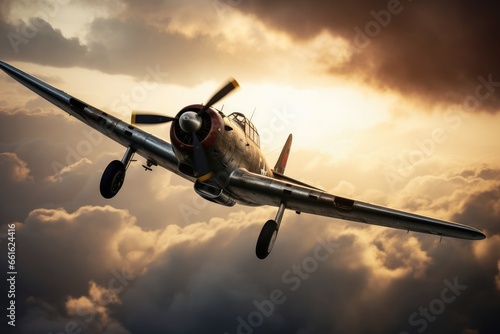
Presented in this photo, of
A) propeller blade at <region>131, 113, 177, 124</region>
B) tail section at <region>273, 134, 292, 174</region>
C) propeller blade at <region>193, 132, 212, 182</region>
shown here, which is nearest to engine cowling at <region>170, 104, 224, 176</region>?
propeller blade at <region>193, 132, 212, 182</region>

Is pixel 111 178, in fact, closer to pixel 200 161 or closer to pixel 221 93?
pixel 200 161

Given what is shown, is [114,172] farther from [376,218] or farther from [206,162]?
[376,218]

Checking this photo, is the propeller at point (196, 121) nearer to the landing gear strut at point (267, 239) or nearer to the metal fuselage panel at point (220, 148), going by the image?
the metal fuselage panel at point (220, 148)

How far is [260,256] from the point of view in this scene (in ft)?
49.1

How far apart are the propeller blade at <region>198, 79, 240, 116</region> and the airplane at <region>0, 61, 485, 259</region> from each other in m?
0.04

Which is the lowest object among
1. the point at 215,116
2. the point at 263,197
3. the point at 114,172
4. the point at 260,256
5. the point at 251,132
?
the point at 260,256

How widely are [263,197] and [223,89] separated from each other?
14.2 feet

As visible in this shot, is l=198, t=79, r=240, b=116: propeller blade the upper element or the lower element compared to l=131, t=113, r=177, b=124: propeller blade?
upper

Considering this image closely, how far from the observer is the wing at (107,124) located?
1634cm

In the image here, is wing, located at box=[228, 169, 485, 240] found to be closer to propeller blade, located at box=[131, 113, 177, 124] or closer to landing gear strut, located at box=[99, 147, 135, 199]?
propeller blade, located at box=[131, 113, 177, 124]

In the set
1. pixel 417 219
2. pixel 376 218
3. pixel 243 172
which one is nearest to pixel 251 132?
pixel 243 172

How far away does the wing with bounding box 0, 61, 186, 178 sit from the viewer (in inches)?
643

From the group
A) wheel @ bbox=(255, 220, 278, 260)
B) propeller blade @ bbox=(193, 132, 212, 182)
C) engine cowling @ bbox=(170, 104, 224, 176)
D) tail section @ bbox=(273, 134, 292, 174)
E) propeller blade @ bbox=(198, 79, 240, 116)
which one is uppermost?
tail section @ bbox=(273, 134, 292, 174)

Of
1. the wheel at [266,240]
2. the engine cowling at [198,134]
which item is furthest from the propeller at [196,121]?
the wheel at [266,240]
